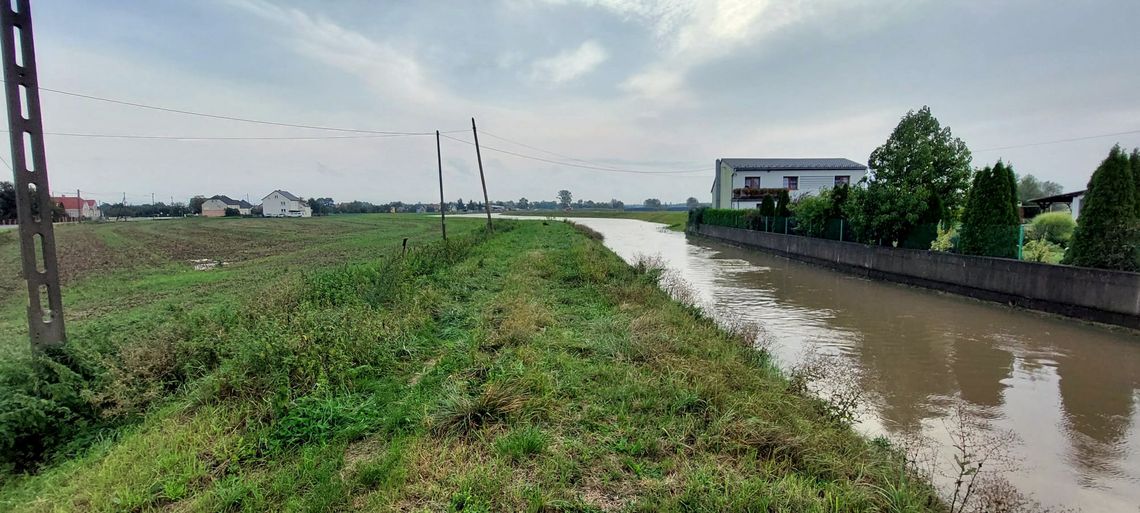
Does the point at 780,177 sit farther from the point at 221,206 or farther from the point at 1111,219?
the point at 221,206

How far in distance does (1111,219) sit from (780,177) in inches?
1342

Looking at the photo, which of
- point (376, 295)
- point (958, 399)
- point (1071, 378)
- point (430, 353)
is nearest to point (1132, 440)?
point (958, 399)


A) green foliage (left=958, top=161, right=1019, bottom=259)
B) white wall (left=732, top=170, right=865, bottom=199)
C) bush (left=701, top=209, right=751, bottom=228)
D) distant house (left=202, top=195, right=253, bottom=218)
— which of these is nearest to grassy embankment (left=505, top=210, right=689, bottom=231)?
white wall (left=732, top=170, right=865, bottom=199)

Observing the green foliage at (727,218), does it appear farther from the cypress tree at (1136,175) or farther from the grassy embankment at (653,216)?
the cypress tree at (1136,175)

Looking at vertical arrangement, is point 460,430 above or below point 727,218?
below

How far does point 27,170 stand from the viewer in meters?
4.36

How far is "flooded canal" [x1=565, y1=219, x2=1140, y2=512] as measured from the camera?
4.07 metres

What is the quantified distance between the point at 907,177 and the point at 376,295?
22.7 meters

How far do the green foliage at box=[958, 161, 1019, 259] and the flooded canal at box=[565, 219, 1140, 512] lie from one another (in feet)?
4.92

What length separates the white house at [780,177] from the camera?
40531mm

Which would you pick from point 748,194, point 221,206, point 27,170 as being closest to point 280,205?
point 221,206

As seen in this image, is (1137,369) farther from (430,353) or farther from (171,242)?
(171,242)

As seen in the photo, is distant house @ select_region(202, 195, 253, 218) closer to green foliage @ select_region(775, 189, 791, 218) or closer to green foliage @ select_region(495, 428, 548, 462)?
green foliage @ select_region(775, 189, 791, 218)

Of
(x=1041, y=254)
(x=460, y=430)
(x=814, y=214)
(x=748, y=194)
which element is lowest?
(x=460, y=430)
